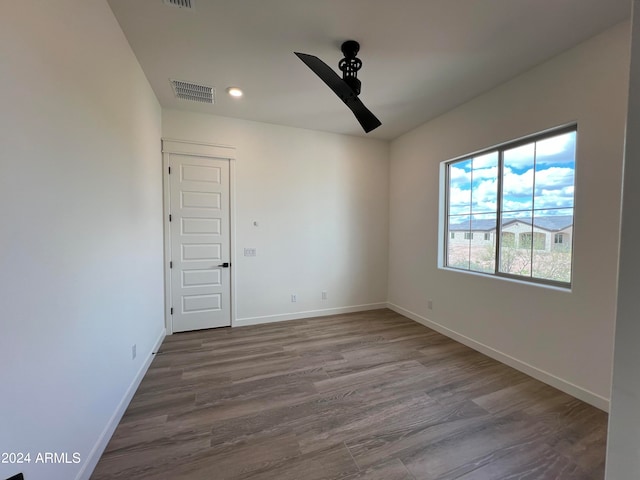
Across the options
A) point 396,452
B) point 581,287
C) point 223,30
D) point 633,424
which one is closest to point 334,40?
point 223,30

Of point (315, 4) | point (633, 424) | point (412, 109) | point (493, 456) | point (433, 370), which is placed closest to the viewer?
point (633, 424)

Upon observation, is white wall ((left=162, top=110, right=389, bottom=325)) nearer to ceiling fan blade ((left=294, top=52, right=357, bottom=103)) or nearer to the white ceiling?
the white ceiling

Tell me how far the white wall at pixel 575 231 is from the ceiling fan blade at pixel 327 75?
71.4 inches

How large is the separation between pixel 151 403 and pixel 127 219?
1499mm

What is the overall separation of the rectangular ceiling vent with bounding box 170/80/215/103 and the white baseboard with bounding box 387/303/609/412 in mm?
4068

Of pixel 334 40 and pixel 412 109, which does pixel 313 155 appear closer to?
pixel 412 109

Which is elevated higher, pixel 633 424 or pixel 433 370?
pixel 633 424

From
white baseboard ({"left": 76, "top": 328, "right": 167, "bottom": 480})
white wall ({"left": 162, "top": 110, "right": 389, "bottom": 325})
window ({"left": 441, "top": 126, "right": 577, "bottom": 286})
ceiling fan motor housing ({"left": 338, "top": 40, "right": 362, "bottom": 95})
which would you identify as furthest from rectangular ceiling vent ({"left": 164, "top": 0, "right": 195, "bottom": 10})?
window ({"left": 441, "top": 126, "right": 577, "bottom": 286})

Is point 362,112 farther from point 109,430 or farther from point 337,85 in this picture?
point 109,430

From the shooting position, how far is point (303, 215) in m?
4.02

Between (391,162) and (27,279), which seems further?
(391,162)

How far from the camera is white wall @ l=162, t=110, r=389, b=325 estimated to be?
368cm

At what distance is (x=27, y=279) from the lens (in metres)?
1.04

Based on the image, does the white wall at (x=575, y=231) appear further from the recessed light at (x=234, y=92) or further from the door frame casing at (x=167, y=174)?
the door frame casing at (x=167, y=174)
